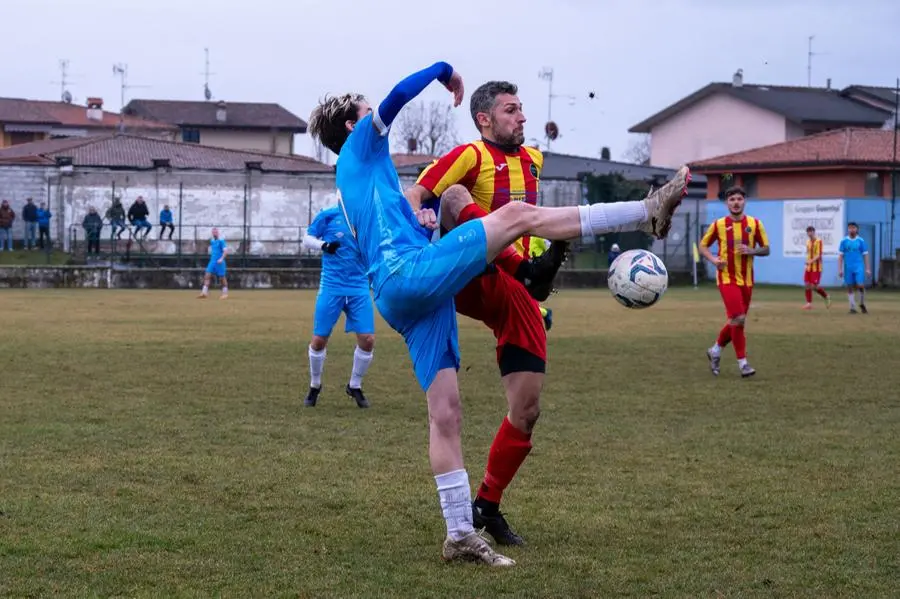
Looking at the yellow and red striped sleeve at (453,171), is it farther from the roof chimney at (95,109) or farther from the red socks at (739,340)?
the roof chimney at (95,109)

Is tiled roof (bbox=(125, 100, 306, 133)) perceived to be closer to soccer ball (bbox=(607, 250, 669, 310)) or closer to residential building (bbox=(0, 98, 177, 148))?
residential building (bbox=(0, 98, 177, 148))

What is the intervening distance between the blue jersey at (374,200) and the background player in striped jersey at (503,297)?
41 cm

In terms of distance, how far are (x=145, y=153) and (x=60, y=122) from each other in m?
18.6

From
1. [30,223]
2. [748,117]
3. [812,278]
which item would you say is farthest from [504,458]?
[748,117]

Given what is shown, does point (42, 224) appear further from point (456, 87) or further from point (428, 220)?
point (428, 220)

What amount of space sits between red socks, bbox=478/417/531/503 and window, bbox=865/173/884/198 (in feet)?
152

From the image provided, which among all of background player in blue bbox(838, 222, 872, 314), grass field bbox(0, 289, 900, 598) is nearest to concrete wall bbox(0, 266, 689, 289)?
background player in blue bbox(838, 222, 872, 314)

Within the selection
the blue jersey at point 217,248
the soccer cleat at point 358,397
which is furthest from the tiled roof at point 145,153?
the soccer cleat at point 358,397

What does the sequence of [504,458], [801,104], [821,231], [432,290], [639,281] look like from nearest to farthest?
[432,290]
[639,281]
[504,458]
[821,231]
[801,104]

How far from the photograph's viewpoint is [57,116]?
272ft

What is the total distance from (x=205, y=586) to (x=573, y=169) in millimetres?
60503

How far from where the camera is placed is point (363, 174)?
5.84 meters

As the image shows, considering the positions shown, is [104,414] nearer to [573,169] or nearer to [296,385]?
[296,385]

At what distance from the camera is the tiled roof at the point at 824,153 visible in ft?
161
